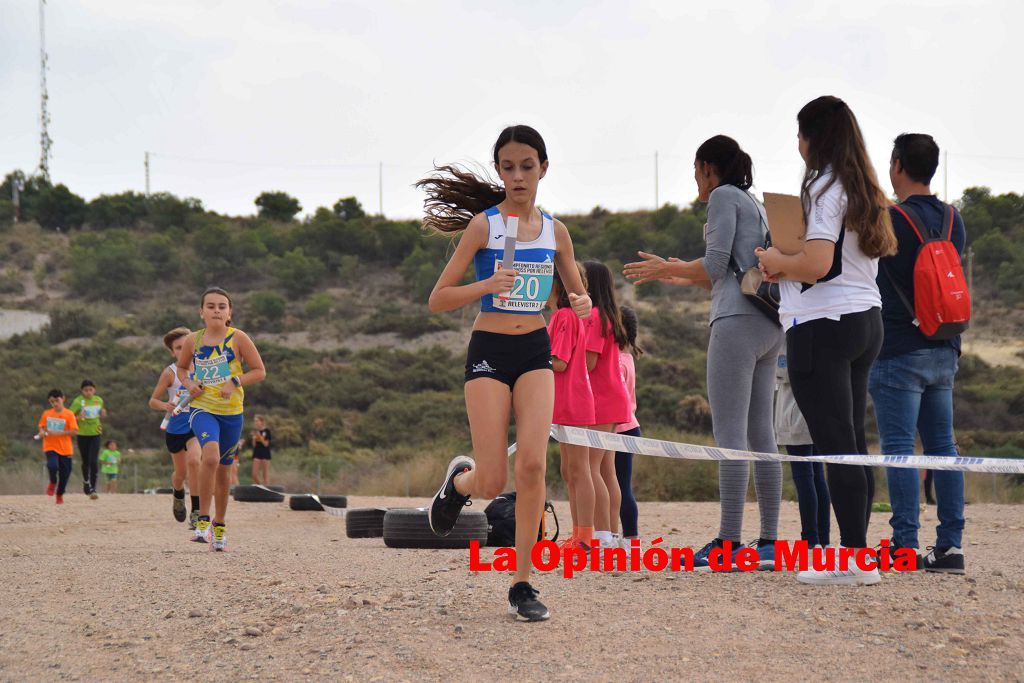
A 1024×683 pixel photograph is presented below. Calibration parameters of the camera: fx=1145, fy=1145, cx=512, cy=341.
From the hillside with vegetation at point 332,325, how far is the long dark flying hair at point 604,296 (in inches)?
429

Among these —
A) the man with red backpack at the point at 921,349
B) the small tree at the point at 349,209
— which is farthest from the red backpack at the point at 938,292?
the small tree at the point at 349,209

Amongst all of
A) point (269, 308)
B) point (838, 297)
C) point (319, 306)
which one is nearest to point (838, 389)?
point (838, 297)

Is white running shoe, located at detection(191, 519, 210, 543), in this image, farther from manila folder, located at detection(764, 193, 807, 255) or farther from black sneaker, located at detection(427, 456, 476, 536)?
manila folder, located at detection(764, 193, 807, 255)

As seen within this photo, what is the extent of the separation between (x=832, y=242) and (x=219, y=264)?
191 feet

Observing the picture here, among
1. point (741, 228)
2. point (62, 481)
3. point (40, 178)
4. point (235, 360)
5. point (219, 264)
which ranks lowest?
point (62, 481)

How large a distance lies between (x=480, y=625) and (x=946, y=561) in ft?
8.79

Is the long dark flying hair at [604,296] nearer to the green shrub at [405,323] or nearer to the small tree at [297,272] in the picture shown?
the green shrub at [405,323]

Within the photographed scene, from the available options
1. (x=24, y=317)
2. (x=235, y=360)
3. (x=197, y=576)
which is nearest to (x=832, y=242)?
(x=197, y=576)

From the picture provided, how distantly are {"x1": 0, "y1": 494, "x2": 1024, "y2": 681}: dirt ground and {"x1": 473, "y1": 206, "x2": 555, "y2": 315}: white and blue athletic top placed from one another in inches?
55.1

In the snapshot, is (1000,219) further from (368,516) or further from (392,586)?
(392,586)

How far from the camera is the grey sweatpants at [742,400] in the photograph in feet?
20.1

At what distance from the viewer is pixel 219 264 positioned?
200 ft

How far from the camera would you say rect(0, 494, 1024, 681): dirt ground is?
4227mm

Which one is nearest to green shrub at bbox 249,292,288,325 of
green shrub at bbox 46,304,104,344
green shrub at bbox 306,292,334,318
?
green shrub at bbox 306,292,334,318
